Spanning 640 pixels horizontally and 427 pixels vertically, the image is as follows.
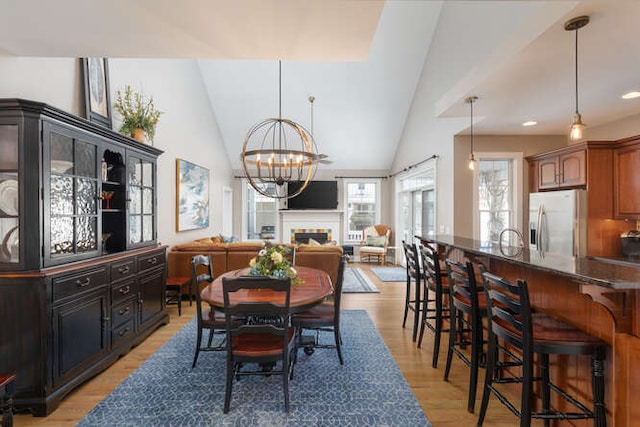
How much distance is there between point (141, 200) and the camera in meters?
3.41

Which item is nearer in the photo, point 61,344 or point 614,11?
point 614,11

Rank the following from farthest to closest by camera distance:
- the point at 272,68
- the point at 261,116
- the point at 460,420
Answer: the point at 261,116
the point at 272,68
the point at 460,420

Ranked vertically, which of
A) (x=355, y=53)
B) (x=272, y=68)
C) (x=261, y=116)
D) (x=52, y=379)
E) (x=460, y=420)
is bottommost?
(x=460, y=420)

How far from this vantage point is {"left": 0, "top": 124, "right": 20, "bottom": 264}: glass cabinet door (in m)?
2.11

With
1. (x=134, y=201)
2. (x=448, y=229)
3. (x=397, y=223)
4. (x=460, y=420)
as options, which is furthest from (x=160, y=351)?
(x=397, y=223)

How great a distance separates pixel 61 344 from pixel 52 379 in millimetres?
226

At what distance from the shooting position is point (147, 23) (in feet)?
6.14

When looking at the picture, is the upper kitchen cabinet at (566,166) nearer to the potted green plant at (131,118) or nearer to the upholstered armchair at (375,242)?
the upholstered armchair at (375,242)

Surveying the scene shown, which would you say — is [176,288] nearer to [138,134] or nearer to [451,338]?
[138,134]

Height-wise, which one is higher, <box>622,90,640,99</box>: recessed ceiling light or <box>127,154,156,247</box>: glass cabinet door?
<box>622,90,640,99</box>: recessed ceiling light

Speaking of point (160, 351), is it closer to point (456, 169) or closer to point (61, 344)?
point (61, 344)

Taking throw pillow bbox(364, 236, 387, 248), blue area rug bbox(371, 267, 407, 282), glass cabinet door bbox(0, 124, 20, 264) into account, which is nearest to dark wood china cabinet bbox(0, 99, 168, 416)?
glass cabinet door bbox(0, 124, 20, 264)

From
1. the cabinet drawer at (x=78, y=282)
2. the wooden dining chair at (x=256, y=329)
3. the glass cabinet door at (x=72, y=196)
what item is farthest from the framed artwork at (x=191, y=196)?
the wooden dining chair at (x=256, y=329)

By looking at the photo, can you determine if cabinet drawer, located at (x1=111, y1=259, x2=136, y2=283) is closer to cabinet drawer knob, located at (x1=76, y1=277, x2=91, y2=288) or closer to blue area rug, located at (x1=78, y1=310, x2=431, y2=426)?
cabinet drawer knob, located at (x1=76, y1=277, x2=91, y2=288)
